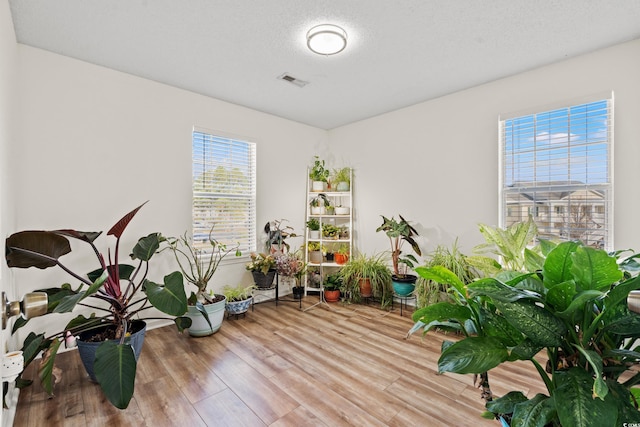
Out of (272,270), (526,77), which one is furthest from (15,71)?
(526,77)

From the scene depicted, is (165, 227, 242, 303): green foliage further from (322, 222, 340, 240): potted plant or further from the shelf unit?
(322, 222, 340, 240): potted plant

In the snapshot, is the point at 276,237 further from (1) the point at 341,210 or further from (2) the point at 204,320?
(2) the point at 204,320

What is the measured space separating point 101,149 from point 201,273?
5.03 ft

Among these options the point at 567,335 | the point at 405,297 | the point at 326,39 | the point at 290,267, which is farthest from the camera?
the point at 290,267

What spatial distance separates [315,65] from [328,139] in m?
2.09

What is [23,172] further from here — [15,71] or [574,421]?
[574,421]

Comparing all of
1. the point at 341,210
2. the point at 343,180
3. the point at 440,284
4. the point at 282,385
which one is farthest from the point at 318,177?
the point at 282,385

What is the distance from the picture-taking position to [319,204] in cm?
432

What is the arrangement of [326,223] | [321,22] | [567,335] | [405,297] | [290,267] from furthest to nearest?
[326,223] < [290,267] < [405,297] < [321,22] < [567,335]

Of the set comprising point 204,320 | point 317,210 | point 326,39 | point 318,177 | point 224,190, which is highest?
point 326,39

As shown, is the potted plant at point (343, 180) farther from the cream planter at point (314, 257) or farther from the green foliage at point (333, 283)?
the green foliage at point (333, 283)

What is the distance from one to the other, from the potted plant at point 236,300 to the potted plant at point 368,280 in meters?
1.26

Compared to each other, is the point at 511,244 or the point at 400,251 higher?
the point at 511,244

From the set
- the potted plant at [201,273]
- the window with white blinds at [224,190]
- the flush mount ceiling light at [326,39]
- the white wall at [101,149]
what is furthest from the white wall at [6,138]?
the flush mount ceiling light at [326,39]
